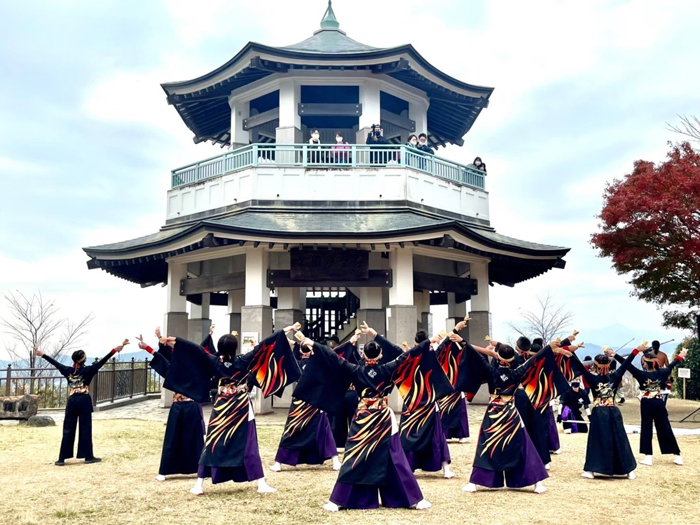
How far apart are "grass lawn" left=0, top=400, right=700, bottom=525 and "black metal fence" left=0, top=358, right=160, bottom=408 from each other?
807cm

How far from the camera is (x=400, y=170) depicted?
53.8 ft

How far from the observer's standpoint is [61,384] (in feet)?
61.8

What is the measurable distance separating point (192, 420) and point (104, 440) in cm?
449

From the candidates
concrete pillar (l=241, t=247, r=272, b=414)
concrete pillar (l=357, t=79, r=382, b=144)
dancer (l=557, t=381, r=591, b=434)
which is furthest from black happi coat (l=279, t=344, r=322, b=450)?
concrete pillar (l=357, t=79, r=382, b=144)

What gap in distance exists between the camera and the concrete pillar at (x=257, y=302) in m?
15.3

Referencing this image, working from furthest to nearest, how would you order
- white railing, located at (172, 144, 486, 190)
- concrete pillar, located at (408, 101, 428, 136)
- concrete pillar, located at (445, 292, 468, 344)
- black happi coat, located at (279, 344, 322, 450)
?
concrete pillar, located at (445, 292, 468, 344) < concrete pillar, located at (408, 101, 428, 136) < white railing, located at (172, 144, 486, 190) < black happi coat, located at (279, 344, 322, 450)

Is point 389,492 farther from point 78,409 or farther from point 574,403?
point 574,403

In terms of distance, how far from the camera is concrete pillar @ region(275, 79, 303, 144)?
58.0 ft

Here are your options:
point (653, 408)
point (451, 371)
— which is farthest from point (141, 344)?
point (653, 408)

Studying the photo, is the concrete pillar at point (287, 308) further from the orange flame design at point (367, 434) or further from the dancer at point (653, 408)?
the orange flame design at point (367, 434)

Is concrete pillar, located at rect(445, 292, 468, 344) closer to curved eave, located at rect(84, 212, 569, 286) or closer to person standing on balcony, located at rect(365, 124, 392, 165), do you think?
curved eave, located at rect(84, 212, 569, 286)

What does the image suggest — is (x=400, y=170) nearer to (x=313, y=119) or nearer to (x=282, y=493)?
(x=313, y=119)

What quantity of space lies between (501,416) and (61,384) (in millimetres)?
15365

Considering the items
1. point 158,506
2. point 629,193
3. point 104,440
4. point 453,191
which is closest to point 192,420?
point 158,506
